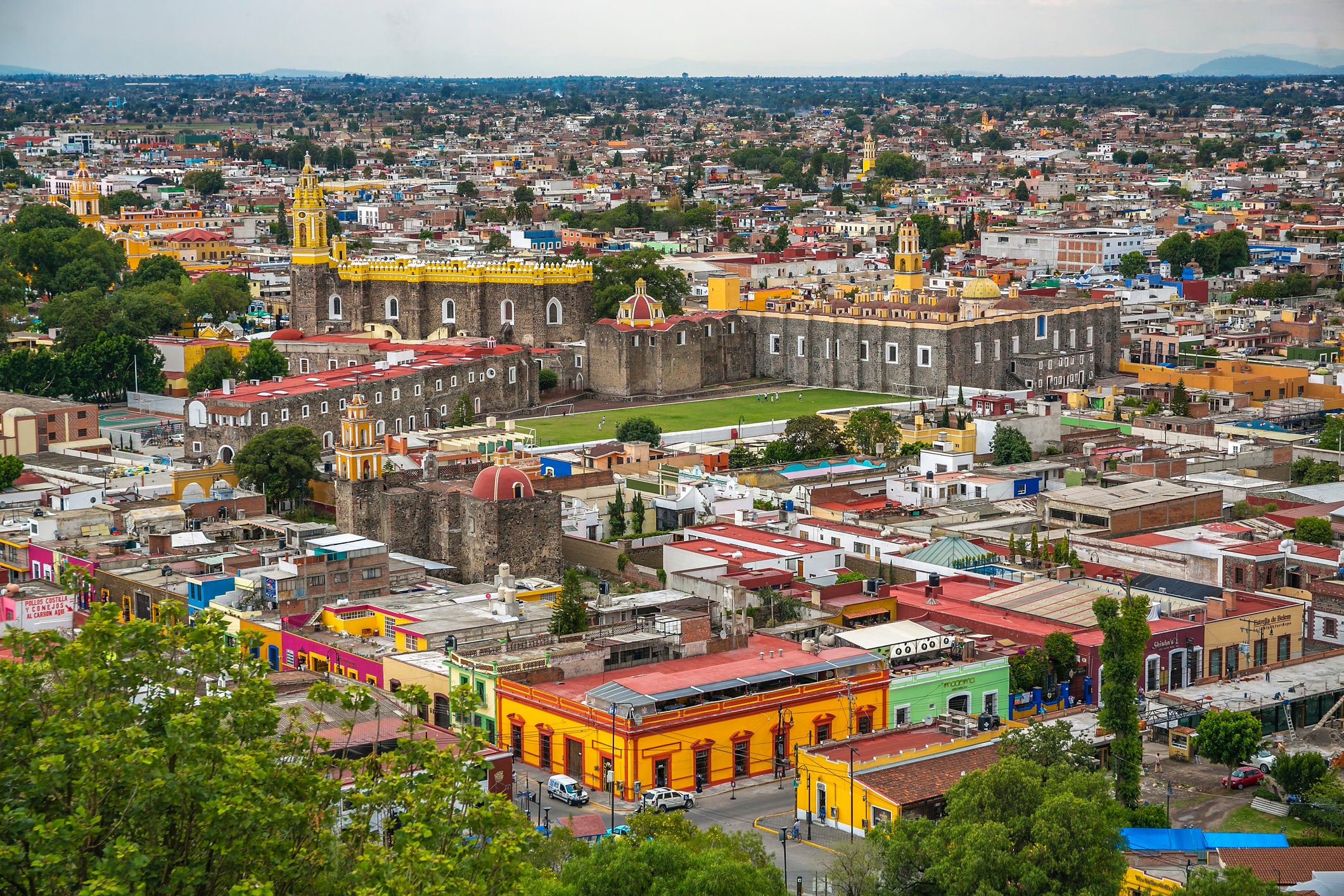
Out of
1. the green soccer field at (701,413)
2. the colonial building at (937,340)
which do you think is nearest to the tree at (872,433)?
the green soccer field at (701,413)

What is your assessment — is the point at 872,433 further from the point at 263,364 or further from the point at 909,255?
the point at 909,255

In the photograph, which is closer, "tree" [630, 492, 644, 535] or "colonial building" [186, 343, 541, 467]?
"tree" [630, 492, 644, 535]

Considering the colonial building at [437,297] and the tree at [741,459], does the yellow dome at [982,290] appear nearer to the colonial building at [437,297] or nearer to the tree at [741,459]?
the colonial building at [437,297]

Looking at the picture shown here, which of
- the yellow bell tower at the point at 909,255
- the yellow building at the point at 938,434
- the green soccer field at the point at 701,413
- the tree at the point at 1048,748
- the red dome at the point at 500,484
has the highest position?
the yellow bell tower at the point at 909,255

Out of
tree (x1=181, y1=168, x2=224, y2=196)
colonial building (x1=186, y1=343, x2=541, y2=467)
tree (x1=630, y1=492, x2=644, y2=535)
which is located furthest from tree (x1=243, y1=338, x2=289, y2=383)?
tree (x1=181, y1=168, x2=224, y2=196)

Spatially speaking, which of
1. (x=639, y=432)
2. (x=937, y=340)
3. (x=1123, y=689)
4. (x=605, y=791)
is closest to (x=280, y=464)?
(x=639, y=432)

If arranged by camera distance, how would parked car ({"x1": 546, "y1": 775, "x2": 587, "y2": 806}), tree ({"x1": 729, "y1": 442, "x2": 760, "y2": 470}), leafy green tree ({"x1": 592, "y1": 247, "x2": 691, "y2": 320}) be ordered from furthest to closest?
leafy green tree ({"x1": 592, "y1": 247, "x2": 691, "y2": 320})
tree ({"x1": 729, "y1": 442, "x2": 760, "y2": 470})
parked car ({"x1": 546, "y1": 775, "x2": 587, "y2": 806})

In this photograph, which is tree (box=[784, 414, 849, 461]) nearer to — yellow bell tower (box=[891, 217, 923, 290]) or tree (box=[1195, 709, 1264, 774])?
tree (box=[1195, 709, 1264, 774])
